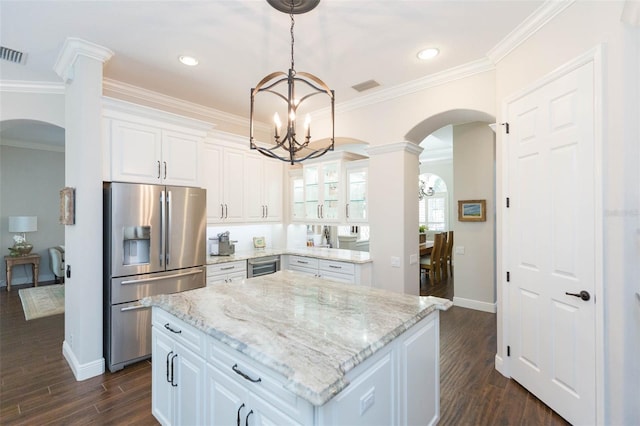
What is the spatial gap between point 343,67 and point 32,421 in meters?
3.99

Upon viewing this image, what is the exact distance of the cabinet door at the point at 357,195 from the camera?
14.4 ft

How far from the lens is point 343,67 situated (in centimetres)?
314

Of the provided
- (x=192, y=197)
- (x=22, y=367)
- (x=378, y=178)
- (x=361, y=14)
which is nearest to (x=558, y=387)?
(x=378, y=178)

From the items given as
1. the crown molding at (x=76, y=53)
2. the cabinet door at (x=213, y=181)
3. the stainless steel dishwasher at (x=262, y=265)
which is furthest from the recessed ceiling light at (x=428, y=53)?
the stainless steel dishwasher at (x=262, y=265)

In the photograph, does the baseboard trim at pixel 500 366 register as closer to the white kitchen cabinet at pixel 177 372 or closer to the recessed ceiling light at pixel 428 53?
the white kitchen cabinet at pixel 177 372

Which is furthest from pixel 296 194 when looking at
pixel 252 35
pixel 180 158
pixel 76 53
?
pixel 76 53

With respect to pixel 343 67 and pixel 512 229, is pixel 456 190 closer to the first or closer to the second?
pixel 512 229

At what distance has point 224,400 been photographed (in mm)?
1531

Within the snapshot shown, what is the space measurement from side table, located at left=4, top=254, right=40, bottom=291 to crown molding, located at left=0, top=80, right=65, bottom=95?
443 cm

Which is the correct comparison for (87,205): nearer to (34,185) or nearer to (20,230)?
(20,230)

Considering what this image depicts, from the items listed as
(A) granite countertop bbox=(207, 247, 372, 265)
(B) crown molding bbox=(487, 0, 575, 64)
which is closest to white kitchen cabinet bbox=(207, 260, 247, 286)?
(A) granite countertop bbox=(207, 247, 372, 265)

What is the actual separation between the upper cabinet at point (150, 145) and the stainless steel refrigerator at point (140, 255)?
186 millimetres

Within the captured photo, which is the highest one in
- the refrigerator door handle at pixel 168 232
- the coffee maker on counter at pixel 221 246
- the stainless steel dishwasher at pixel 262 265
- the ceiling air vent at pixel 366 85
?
the ceiling air vent at pixel 366 85

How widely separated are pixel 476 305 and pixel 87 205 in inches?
207
